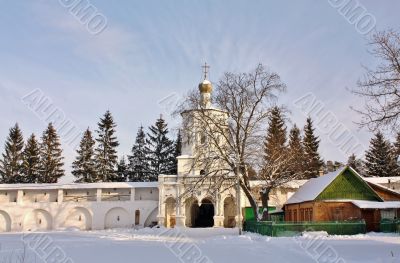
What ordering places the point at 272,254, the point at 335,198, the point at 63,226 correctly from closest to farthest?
the point at 272,254 < the point at 335,198 < the point at 63,226

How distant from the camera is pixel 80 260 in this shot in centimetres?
1341

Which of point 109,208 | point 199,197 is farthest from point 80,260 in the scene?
point 109,208

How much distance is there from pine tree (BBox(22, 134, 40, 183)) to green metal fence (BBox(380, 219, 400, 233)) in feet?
142

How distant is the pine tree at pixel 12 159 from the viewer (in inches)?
2282

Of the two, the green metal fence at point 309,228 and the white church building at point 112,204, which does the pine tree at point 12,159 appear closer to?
the white church building at point 112,204

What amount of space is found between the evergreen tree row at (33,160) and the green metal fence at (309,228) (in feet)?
125

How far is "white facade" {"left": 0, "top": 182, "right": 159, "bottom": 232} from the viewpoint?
46375 mm

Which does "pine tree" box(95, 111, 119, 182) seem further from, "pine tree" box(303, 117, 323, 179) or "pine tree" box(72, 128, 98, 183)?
"pine tree" box(303, 117, 323, 179)

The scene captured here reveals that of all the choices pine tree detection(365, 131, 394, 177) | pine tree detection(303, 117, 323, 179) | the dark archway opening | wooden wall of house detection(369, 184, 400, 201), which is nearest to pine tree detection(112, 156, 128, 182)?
the dark archway opening

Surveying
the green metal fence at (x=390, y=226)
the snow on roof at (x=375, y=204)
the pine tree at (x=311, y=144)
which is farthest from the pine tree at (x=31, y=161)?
the green metal fence at (x=390, y=226)

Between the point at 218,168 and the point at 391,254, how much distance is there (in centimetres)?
1837

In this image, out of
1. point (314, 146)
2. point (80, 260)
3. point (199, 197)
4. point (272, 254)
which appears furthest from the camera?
point (314, 146)

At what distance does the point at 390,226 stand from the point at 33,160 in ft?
148

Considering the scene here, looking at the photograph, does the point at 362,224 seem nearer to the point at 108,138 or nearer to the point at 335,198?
the point at 335,198
